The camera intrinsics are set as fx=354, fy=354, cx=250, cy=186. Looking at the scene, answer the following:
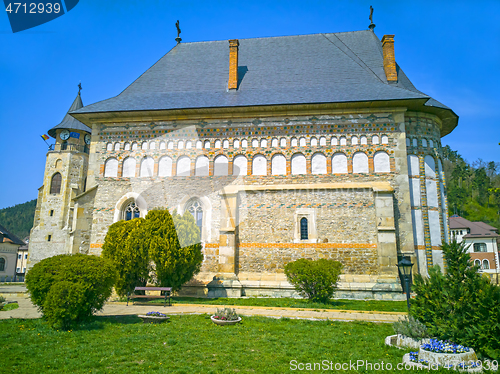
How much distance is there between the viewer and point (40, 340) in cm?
735

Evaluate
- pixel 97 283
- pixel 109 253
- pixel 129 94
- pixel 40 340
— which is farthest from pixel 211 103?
pixel 40 340

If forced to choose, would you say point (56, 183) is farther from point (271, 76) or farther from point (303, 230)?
point (303, 230)

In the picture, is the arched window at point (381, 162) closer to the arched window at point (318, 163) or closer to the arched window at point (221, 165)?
the arched window at point (318, 163)

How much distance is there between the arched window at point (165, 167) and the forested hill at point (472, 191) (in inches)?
2077

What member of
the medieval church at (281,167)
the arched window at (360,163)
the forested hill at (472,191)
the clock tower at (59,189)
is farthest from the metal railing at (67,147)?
the forested hill at (472,191)

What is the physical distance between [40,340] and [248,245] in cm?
956

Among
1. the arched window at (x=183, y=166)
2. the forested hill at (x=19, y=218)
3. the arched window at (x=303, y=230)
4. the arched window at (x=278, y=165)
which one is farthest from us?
the forested hill at (x=19, y=218)

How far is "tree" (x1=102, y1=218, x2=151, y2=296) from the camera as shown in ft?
43.6

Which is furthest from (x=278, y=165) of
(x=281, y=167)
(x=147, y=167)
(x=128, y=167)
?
(x=128, y=167)

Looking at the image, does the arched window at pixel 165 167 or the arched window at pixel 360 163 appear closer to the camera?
the arched window at pixel 360 163

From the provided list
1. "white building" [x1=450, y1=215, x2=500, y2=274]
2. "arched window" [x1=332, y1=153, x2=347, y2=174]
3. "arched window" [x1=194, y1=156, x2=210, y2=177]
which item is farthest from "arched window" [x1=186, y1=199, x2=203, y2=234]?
"white building" [x1=450, y1=215, x2=500, y2=274]

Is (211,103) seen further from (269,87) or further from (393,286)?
(393,286)

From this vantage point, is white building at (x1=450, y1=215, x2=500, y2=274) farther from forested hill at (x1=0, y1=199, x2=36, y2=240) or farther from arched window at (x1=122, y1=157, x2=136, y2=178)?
forested hill at (x1=0, y1=199, x2=36, y2=240)

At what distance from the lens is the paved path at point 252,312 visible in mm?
9812
